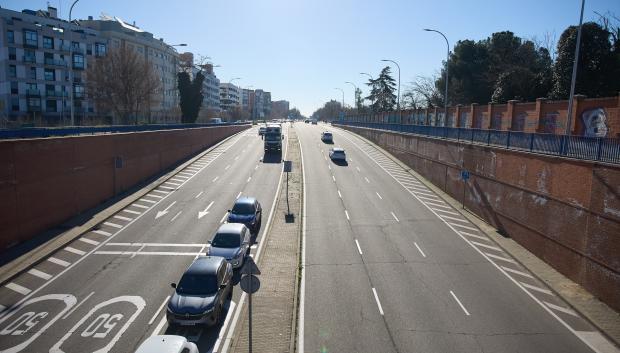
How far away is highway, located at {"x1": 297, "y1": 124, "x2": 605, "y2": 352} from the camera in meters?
13.9

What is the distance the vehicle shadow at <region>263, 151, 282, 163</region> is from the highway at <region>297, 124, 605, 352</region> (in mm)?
18956

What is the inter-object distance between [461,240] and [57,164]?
79.6 feet

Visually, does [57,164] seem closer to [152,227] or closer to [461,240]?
[152,227]

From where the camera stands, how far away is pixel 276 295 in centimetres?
1680

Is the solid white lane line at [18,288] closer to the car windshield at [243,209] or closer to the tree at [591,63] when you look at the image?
the car windshield at [243,209]

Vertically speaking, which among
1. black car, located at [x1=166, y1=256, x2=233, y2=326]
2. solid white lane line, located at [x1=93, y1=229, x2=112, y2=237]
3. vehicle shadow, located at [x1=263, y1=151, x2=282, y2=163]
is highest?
vehicle shadow, located at [x1=263, y1=151, x2=282, y2=163]

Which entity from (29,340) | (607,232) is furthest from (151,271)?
(607,232)

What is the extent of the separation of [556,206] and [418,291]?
843 centimetres

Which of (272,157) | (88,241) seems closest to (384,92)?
(272,157)

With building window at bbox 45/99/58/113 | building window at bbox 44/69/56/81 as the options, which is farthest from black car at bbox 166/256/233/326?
building window at bbox 44/69/56/81

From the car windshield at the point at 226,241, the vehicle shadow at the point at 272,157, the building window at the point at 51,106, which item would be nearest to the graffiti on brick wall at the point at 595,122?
the car windshield at the point at 226,241

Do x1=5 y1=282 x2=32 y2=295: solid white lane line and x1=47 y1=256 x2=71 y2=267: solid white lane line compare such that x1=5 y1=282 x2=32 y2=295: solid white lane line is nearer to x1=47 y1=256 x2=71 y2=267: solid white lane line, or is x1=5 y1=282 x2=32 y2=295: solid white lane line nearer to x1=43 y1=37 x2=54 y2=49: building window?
x1=47 y1=256 x2=71 y2=267: solid white lane line

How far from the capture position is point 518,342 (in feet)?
45.4

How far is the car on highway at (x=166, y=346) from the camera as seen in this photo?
1024cm
